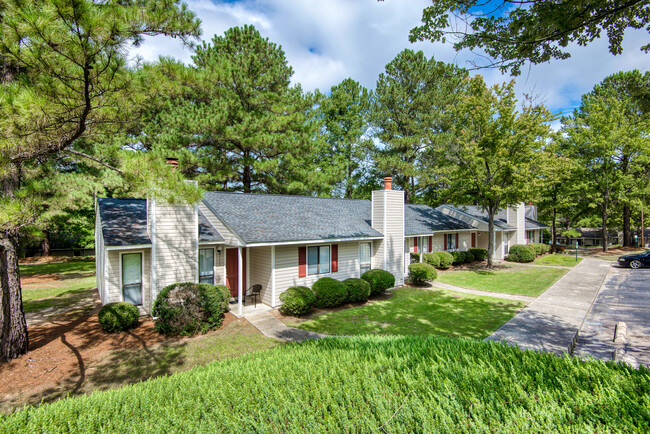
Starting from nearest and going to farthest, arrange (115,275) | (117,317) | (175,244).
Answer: (117,317) < (115,275) < (175,244)

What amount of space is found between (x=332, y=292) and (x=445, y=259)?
11960 millimetres

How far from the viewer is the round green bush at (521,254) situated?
23984mm

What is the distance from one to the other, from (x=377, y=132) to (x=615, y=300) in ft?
76.0

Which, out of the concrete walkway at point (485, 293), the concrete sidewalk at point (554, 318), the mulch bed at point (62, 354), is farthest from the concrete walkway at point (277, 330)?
the concrete walkway at point (485, 293)

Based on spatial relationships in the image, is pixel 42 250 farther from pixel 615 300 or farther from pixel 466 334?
pixel 615 300

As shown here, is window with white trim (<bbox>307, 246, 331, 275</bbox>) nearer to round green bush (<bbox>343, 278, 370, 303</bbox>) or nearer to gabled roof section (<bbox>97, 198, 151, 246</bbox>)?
round green bush (<bbox>343, 278, 370, 303</bbox>)

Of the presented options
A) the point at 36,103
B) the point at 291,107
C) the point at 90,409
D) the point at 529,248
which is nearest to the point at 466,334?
the point at 90,409

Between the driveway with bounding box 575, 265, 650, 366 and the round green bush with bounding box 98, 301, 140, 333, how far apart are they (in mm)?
11476

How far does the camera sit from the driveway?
24.5ft

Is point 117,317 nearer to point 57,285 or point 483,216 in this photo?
point 57,285

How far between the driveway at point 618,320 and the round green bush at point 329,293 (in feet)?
23.0

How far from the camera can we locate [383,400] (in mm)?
3203

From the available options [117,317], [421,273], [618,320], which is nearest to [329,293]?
[421,273]

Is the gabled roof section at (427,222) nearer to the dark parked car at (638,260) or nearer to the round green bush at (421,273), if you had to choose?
the round green bush at (421,273)
